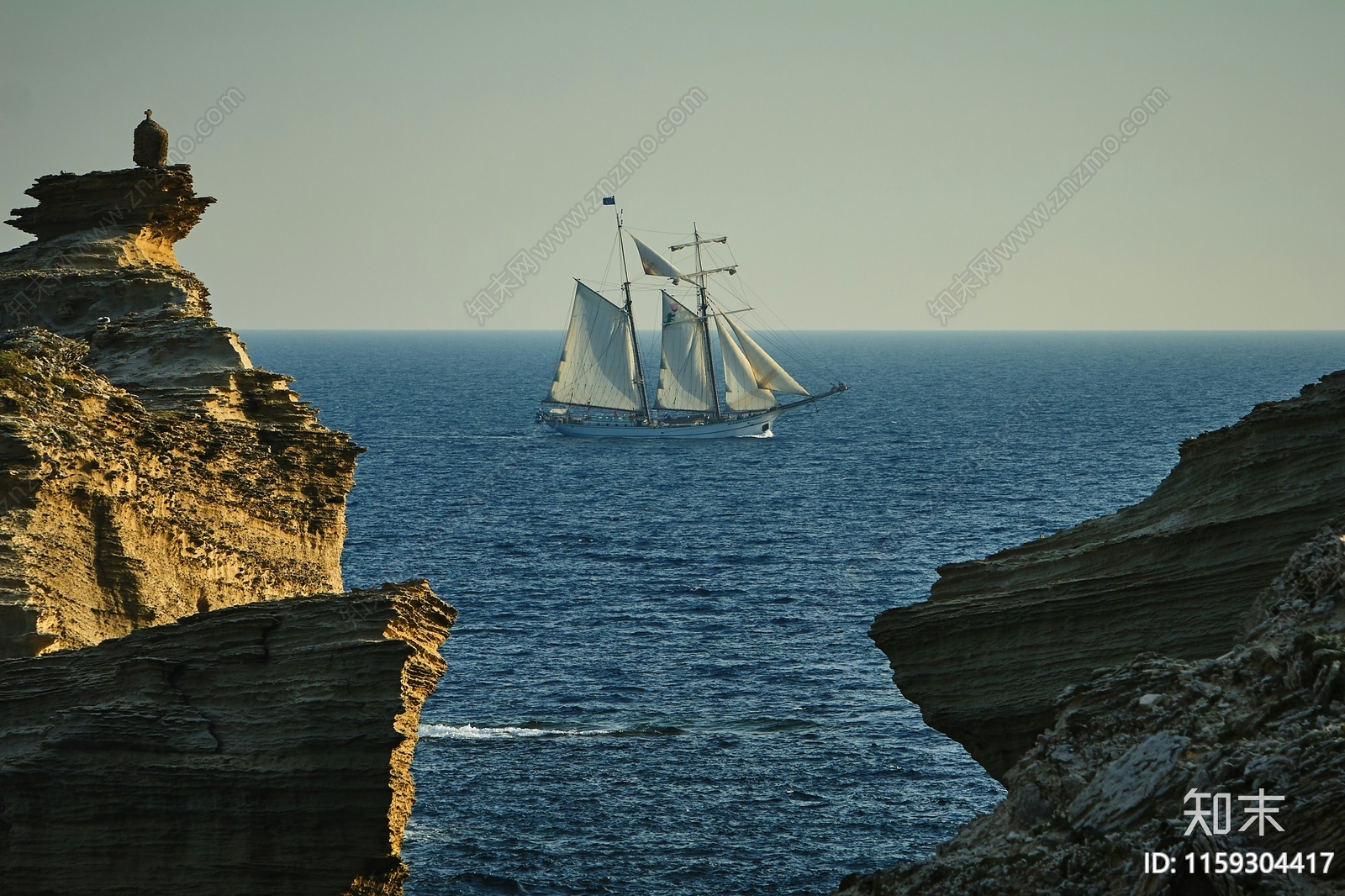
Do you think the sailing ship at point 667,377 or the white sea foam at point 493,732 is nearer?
the white sea foam at point 493,732

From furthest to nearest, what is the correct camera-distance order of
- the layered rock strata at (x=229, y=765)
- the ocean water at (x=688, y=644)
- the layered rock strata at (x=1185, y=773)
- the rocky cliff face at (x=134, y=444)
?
the ocean water at (x=688, y=644) < the rocky cliff face at (x=134, y=444) < the layered rock strata at (x=229, y=765) < the layered rock strata at (x=1185, y=773)

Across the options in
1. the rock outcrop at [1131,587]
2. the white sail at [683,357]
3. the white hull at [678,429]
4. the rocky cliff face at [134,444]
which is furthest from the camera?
the white sail at [683,357]

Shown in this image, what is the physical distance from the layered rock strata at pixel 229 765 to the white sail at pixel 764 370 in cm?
12243

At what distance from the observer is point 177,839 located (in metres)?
25.3

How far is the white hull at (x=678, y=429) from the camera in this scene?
14625cm

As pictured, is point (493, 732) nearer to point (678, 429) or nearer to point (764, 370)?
point (678, 429)

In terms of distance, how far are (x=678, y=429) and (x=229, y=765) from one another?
4777 inches

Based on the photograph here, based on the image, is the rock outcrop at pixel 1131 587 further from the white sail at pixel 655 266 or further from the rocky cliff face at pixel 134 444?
the white sail at pixel 655 266

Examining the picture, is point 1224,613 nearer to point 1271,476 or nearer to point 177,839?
point 1271,476

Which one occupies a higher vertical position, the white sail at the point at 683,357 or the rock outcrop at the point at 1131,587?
the white sail at the point at 683,357

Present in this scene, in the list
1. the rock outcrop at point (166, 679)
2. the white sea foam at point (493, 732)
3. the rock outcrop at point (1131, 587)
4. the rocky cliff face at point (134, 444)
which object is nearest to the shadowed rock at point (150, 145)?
the rocky cliff face at point (134, 444)

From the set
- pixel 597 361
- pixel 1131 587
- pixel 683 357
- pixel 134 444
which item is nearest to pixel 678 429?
pixel 683 357

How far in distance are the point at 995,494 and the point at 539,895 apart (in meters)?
66.9

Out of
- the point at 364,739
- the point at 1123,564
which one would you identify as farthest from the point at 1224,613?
the point at 364,739
